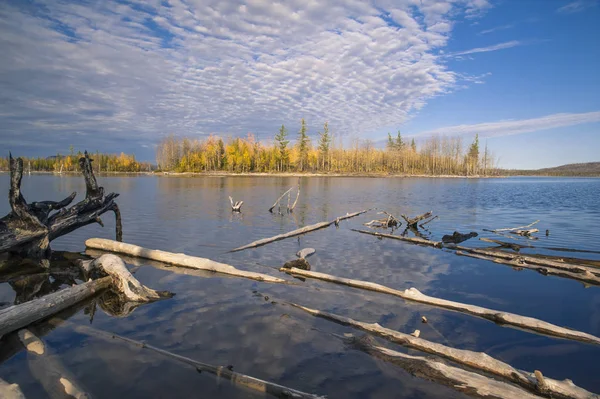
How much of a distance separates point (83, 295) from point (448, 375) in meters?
8.11

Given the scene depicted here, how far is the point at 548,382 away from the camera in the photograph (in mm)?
4574

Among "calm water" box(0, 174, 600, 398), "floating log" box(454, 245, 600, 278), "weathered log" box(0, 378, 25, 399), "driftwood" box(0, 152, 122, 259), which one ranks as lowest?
"calm water" box(0, 174, 600, 398)

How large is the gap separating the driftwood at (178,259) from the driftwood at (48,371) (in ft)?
16.4

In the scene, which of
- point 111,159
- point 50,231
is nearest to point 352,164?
point 111,159

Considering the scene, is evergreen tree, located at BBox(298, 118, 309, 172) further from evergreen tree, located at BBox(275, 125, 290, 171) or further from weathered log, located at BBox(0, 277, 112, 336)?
weathered log, located at BBox(0, 277, 112, 336)

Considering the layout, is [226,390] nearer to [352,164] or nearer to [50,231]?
[50,231]

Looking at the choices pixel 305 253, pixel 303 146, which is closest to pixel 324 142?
pixel 303 146

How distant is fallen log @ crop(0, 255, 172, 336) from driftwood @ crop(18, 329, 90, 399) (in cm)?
33

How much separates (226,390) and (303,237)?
12642mm

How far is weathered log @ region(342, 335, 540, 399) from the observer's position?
457 centimetres

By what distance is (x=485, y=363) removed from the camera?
17.5 ft

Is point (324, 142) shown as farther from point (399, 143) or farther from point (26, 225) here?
point (26, 225)

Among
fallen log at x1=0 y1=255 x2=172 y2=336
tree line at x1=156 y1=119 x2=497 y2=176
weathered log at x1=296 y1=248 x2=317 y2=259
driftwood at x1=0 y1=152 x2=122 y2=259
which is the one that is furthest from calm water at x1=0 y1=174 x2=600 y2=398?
tree line at x1=156 y1=119 x2=497 y2=176

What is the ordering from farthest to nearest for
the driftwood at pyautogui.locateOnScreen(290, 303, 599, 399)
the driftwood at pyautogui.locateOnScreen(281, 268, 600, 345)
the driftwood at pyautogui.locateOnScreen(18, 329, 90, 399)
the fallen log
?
the driftwood at pyautogui.locateOnScreen(281, 268, 600, 345) → the fallen log → the driftwood at pyautogui.locateOnScreen(18, 329, 90, 399) → the driftwood at pyautogui.locateOnScreen(290, 303, 599, 399)
